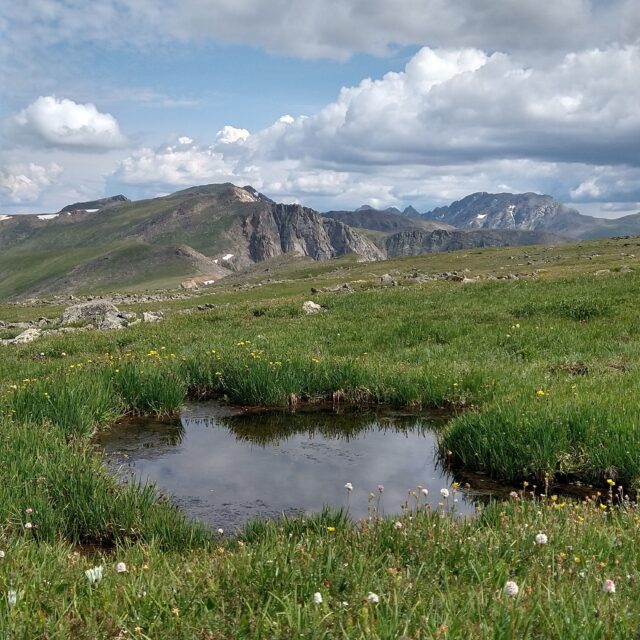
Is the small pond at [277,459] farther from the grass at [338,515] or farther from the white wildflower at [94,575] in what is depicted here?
the white wildflower at [94,575]

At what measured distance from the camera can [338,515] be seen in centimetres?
690

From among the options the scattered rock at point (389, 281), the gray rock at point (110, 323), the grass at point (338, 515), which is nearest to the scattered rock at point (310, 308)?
the grass at point (338, 515)

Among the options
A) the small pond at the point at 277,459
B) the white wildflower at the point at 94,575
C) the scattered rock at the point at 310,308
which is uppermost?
the white wildflower at the point at 94,575

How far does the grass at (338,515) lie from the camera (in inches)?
162

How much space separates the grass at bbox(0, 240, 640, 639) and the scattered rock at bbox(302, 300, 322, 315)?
5399mm

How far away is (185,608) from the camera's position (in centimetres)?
433

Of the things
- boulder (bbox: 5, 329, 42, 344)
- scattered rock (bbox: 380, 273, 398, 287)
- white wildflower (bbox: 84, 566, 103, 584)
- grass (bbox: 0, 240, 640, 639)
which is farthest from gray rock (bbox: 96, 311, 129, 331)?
white wildflower (bbox: 84, 566, 103, 584)

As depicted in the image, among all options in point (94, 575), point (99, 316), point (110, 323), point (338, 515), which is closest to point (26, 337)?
point (110, 323)

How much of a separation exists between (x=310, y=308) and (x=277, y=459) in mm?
17963

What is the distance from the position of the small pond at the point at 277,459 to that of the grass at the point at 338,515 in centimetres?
57

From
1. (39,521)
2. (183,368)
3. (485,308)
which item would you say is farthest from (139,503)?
(485,308)

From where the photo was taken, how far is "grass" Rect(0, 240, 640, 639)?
4.11 metres

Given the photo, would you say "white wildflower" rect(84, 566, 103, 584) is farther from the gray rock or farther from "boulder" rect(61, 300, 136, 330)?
the gray rock

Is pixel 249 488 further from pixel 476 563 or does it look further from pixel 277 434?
pixel 476 563
